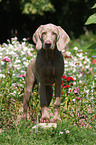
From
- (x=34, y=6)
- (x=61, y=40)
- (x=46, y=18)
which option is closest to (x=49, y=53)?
(x=61, y=40)

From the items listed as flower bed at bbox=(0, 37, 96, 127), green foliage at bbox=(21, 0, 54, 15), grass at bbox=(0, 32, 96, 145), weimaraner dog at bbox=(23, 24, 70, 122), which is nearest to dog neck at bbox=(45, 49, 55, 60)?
weimaraner dog at bbox=(23, 24, 70, 122)

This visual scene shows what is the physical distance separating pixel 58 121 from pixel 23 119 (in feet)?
2.50

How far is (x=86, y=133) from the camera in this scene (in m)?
3.85

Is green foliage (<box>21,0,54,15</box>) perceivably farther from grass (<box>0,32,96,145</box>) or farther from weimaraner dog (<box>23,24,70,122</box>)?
weimaraner dog (<box>23,24,70,122</box>)

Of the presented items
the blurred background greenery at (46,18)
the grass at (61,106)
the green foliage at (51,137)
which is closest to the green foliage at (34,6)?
the blurred background greenery at (46,18)

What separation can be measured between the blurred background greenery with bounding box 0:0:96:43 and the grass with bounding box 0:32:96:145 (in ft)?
23.5

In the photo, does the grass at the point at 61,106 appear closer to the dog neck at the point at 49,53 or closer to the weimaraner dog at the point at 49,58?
the weimaraner dog at the point at 49,58

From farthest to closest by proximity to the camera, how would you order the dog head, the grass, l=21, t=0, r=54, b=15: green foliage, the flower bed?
l=21, t=0, r=54, b=15: green foliage, the flower bed, the grass, the dog head

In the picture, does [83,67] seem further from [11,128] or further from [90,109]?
[11,128]

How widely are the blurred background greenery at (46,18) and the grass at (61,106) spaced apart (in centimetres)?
718

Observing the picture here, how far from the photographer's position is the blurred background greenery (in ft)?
45.0

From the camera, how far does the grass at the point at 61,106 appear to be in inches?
142

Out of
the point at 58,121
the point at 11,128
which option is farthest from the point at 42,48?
the point at 11,128

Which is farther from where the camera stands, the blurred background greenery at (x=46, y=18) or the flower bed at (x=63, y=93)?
the blurred background greenery at (x=46, y=18)
